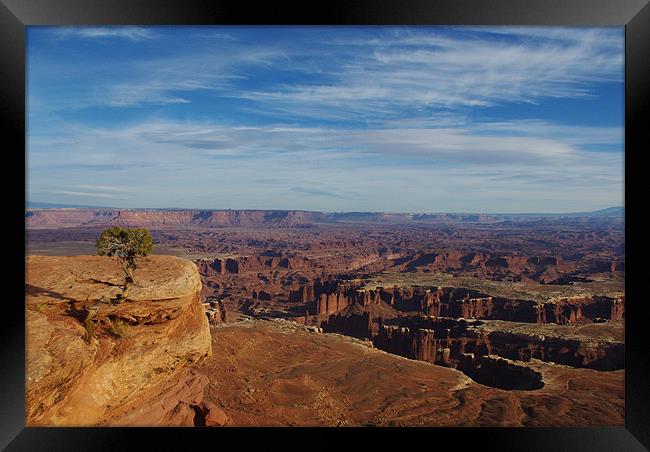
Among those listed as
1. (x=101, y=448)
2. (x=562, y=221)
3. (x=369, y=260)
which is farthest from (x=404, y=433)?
(x=562, y=221)

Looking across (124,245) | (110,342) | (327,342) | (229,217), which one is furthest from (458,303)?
(229,217)

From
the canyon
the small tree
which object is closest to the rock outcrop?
the canyon

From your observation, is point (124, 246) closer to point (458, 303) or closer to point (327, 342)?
point (327, 342)

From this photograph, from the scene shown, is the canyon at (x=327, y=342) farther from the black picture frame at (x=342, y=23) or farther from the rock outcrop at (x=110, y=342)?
the black picture frame at (x=342, y=23)

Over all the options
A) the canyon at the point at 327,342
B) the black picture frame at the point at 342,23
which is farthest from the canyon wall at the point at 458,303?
the black picture frame at the point at 342,23

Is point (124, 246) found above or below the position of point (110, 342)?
above
